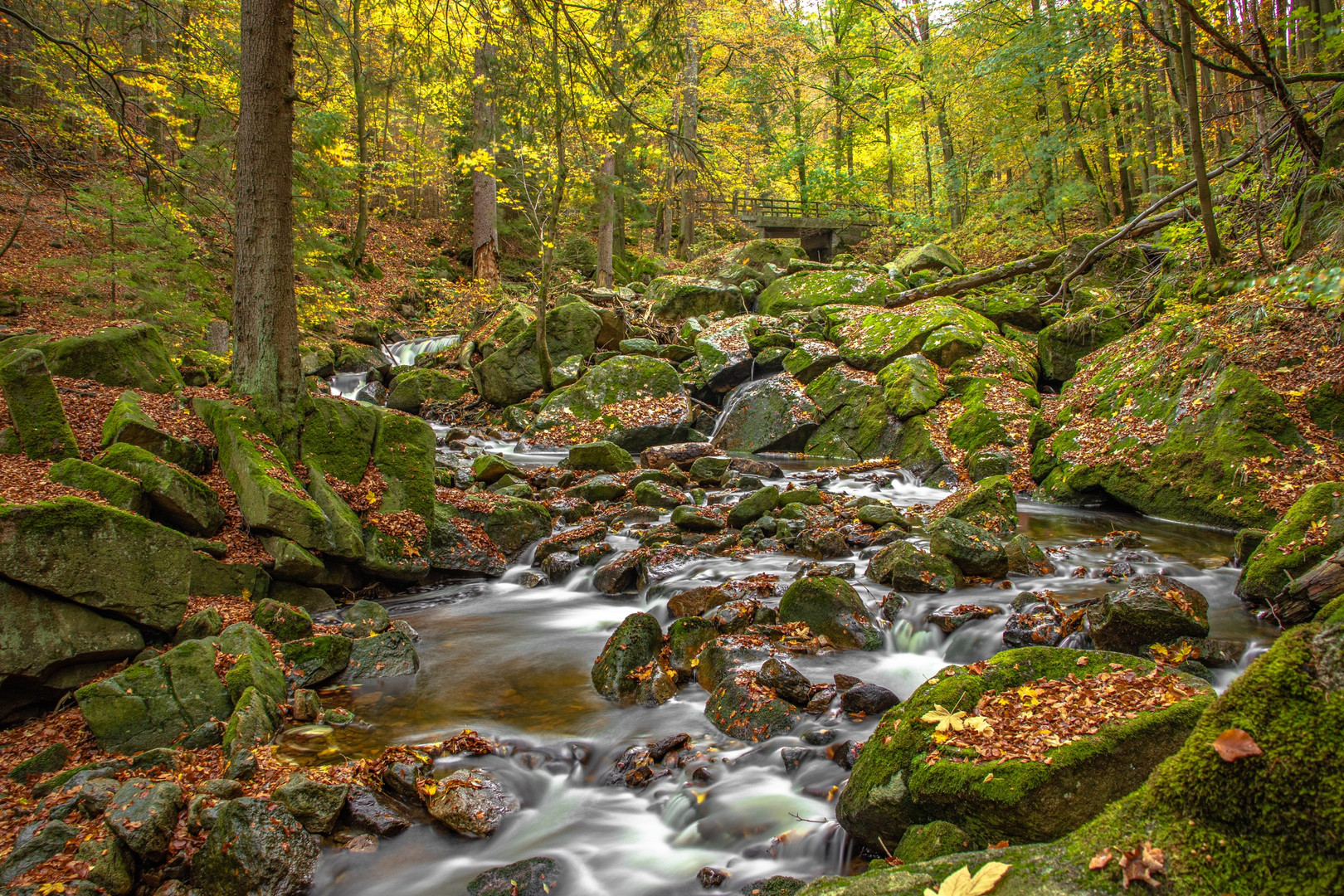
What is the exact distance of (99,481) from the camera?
19.1 feet

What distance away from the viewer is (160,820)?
12.0ft

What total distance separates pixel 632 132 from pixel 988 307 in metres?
12.6

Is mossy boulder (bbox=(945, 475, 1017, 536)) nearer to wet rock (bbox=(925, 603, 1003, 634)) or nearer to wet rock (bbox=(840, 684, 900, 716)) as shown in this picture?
wet rock (bbox=(925, 603, 1003, 634))

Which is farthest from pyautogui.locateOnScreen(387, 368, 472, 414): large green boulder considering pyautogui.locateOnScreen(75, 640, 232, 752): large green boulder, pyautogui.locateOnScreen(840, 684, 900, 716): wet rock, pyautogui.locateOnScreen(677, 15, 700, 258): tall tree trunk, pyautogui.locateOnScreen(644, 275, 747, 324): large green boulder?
pyautogui.locateOnScreen(840, 684, 900, 716): wet rock

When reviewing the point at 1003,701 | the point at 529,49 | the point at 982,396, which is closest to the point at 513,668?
the point at 1003,701

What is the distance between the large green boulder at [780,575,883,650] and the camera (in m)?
6.16

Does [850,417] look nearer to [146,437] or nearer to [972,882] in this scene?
[146,437]

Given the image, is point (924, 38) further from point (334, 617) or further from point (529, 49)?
point (334, 617)

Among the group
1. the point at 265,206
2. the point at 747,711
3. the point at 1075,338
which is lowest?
the point at 747,711

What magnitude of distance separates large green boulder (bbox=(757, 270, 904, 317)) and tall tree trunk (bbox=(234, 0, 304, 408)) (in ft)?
43.8

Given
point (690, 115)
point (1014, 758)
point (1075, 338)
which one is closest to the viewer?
point (1014, 758)

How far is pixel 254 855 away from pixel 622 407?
40.4 feet

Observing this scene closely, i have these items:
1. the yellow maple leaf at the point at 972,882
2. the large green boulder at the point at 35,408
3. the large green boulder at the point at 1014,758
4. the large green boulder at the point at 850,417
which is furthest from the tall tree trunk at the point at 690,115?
the yellow maple leaf at the point at 972,882

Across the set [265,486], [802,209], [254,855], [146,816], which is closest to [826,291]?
[802,209]
